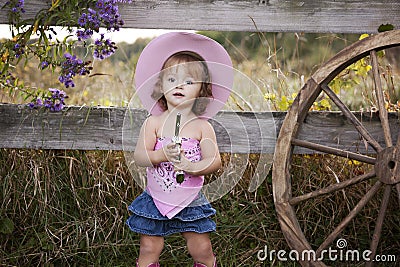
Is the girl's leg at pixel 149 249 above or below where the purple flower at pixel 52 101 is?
below

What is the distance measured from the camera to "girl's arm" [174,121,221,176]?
2635 mm

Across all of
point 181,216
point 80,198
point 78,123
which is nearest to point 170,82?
point 181,216

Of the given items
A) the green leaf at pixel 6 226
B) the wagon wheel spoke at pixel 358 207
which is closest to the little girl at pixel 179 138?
the wagon wheel spoke at pixel 358 207

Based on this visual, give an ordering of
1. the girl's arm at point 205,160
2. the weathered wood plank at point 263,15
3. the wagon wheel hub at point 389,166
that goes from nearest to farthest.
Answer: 1. the girl's arm at point 205,160
2. the wagon wheel hub at point 389,166
3. the weathered wood plank at point 263,15

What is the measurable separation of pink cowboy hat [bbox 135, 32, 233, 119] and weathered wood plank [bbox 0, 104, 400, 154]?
44 cm

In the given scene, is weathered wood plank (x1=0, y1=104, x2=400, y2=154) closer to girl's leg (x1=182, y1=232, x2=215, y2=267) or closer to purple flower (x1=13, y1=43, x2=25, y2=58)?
purple flower (x1=13, y1=43, x2=25, y2=58)

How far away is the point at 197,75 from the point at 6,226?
1.27 m

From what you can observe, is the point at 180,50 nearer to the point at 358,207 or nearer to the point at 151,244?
the point at 151,244

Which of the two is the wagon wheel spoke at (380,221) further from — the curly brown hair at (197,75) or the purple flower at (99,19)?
the purple flower at (99,19)

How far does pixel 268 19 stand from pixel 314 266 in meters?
1.16

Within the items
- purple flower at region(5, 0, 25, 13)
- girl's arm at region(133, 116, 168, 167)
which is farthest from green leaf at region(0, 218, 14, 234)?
purple flower at region(5, 0, 25, 13)

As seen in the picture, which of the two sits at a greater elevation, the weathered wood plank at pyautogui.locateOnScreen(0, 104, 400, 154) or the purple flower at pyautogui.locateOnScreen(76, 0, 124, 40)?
the purple flower at pyautogui.locateOnScreen(76, 0, 124, 40)

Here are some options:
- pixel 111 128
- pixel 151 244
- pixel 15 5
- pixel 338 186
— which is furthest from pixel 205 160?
pixel 15 5

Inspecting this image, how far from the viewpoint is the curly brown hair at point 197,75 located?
2717mm
